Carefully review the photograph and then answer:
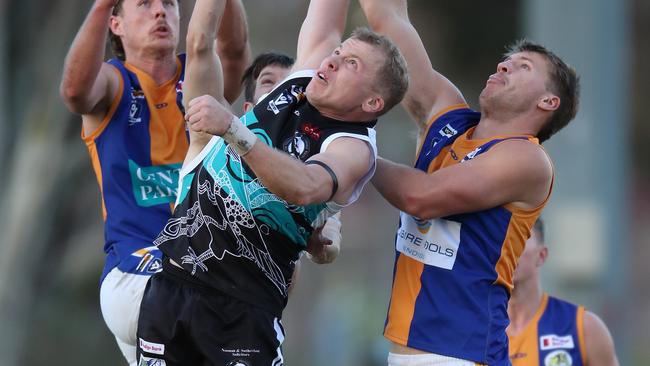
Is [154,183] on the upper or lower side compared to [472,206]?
lower

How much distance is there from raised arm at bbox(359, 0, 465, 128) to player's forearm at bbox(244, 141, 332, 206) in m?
1.39

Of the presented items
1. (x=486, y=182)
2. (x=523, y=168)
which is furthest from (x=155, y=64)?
(x=523, y=168)

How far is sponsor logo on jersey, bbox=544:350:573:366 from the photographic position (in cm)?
759

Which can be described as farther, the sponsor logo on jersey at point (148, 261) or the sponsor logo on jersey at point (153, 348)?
the sponsor logo on jersey at point (148, 261)

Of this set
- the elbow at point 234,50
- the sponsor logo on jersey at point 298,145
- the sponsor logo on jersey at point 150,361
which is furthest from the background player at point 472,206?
the sponsor logo on jersey at point 150,361

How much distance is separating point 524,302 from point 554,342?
0.32m

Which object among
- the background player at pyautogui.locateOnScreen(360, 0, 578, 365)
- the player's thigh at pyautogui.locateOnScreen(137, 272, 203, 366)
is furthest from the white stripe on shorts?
the background player at pyautogui.locateOnScreen(360, 0, 578, 365)

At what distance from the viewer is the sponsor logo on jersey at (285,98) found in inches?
220

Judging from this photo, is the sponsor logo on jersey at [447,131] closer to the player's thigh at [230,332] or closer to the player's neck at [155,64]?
the player's thigh at [230,332]

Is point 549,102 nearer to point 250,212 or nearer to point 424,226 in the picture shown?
point 424,226

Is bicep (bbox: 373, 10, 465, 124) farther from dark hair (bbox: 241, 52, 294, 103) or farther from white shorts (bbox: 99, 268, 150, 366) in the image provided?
white shorts (bbox: 99, 268, 150, 366)

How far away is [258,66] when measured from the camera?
668 cm

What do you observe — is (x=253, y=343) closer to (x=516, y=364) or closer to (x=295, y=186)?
(x=295, y=186)

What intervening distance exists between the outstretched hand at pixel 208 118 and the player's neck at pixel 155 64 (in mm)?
1744
